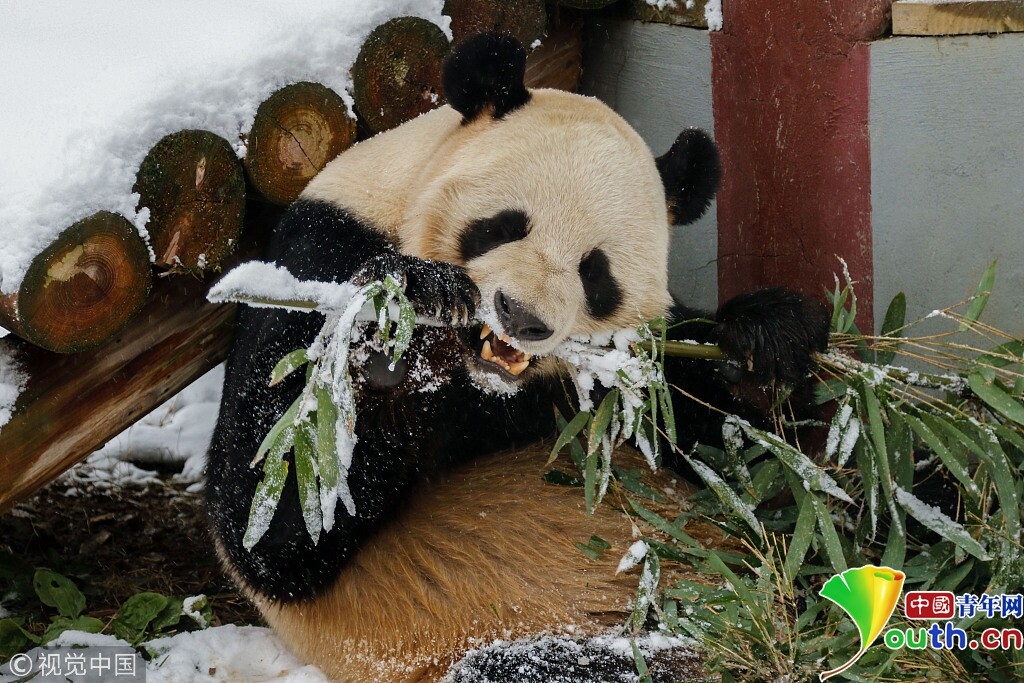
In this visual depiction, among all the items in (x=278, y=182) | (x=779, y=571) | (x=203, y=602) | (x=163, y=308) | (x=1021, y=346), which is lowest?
(x=203, y=602)

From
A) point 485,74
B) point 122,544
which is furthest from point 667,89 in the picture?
point 122,544

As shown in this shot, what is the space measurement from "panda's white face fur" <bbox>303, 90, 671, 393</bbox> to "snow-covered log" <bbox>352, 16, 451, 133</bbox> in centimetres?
26

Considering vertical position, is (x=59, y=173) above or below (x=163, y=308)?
above

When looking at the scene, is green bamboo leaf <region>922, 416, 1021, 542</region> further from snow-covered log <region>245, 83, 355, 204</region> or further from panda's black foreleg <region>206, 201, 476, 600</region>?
snow-covered log <region>245, 83, 355, 204</region>

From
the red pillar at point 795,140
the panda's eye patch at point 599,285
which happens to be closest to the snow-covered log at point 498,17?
the red pillar at point 795,140

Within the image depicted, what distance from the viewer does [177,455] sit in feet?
13.7

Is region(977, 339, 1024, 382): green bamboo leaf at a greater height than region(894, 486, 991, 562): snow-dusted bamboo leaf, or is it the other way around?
region(977, 339, 1024, 382): green bamboo leaf

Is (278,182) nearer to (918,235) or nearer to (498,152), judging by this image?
(498,152)

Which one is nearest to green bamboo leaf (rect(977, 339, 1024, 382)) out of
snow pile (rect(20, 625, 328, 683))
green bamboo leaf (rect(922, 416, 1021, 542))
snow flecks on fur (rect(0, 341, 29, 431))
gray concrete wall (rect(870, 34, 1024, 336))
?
green bamboo leaf (rect(922, 416, 1021, 542))

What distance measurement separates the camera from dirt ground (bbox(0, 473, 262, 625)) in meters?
3.63

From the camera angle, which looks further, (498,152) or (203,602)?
(203,602)

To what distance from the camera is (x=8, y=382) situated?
251 centimetres

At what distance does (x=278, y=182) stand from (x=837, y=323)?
166 cm

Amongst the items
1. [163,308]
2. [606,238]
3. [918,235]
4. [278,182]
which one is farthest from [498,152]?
[918,235]
